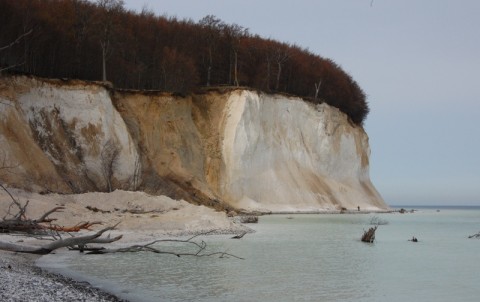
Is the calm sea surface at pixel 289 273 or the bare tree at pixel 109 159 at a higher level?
the bare tree at pixel 109 159

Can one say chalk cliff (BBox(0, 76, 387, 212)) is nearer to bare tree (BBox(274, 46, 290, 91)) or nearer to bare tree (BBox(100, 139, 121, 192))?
bare tree (BBox(100, 139, 121, 192))

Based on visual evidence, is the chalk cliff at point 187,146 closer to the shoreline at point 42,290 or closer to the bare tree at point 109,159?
the bare tree at point 109,159

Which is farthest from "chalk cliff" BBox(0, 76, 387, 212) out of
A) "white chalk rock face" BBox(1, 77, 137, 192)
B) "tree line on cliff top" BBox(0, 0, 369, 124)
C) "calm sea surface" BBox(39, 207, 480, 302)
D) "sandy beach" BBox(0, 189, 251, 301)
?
"calm sea surface" BBox(39, 207, 480, 302)

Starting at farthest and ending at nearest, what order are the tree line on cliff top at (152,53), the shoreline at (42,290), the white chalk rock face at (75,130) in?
the tree line on cliff top at (152,53)
the white chalk rock face at (75,130)
the shoreline at (42,290)

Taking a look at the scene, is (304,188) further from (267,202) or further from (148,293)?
(148,293)

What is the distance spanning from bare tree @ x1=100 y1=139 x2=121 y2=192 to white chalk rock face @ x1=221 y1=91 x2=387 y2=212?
1009 centimetres

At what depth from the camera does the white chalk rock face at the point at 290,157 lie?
43562 millimetres

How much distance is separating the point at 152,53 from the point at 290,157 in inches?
544

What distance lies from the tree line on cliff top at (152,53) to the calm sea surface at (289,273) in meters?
19.4

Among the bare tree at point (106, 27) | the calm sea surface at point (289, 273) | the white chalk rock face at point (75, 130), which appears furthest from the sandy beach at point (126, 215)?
the bare tree at point (106, 27)

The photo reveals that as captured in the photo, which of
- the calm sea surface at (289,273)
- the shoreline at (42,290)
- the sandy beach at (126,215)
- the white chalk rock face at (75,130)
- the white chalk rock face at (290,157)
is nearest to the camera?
the shoreline at (42,290)

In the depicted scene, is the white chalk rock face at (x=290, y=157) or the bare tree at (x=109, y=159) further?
the white chalk rock face at (x=290, y=157)

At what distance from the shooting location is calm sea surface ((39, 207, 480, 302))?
420 inches

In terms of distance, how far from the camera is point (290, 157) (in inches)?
1893
